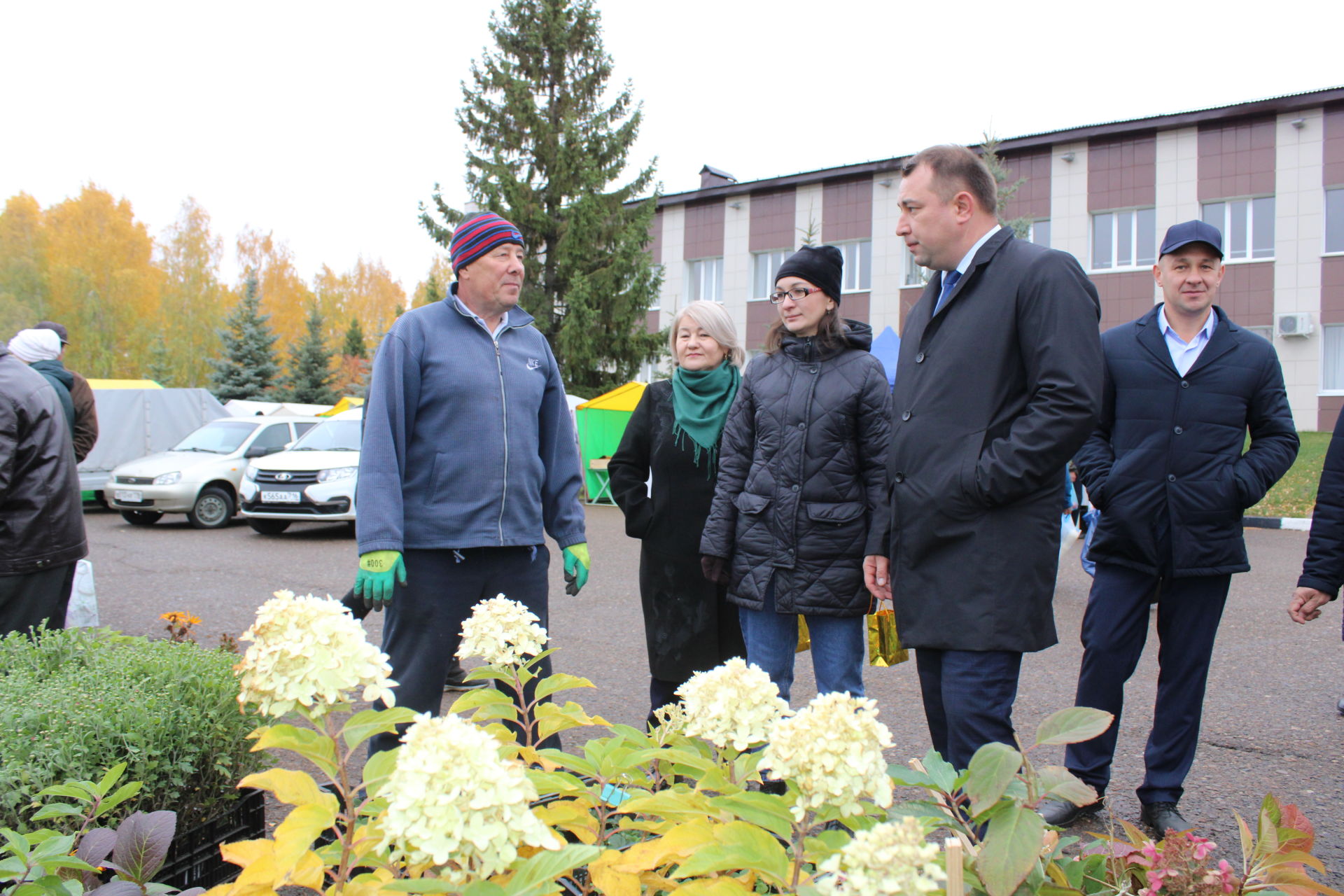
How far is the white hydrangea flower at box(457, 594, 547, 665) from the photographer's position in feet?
5.66

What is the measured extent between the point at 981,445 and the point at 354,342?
48.0 m

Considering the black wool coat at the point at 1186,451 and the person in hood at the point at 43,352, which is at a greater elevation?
the person in hood at the point at 43,352

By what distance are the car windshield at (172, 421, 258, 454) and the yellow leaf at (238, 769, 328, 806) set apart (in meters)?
13.8

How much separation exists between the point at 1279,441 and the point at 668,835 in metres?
3.08

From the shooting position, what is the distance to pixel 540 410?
134 inches

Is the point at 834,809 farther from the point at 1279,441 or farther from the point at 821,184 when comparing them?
the point at 821,184

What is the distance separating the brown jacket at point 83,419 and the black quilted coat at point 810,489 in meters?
5.86

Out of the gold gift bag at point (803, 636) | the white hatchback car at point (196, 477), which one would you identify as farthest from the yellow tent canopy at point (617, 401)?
the gold gift bag at point (803, 636)

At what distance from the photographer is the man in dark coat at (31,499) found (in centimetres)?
333

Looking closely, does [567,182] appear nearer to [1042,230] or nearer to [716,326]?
[1042,230]

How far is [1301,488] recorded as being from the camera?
55.2 ft

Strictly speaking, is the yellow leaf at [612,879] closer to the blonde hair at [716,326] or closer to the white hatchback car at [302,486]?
the blonde hair at [716,326]

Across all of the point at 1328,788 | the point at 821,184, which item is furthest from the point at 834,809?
the point at 821,184

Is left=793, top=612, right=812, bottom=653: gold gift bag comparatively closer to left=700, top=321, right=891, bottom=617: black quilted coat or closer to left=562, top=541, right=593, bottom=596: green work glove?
left=700, top=321, right=891, bottom=617: black quilted coat
